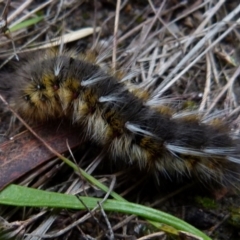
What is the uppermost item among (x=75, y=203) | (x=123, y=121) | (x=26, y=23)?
(x=26, y=23)

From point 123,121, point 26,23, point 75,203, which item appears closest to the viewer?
point 75,203

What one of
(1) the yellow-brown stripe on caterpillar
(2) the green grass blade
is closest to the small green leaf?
(1) the yellow-brown stripe on caterpillar

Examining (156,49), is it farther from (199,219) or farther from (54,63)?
(199,219)

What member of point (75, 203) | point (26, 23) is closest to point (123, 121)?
point (75, 203)

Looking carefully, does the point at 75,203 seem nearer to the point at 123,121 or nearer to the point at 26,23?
the point at 123,121

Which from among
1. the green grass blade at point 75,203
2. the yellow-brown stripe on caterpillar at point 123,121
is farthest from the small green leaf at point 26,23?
the green grass blade at point 75,203

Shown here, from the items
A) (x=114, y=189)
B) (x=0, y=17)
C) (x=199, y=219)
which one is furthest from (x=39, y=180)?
(x=0, y=17)

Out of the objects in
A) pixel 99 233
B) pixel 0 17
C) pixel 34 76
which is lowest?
pixel 99 233

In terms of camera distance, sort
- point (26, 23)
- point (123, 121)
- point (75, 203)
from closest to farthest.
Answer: point (75, 203), point (123, 121), point (26, 23)
